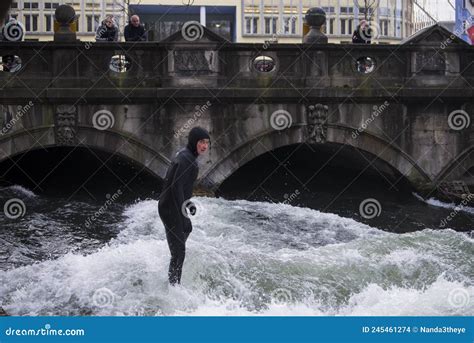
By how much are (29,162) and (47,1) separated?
5172cm

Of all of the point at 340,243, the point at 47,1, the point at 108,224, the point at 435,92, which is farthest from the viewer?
the point at 47,1

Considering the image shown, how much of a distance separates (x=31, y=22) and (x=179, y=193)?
6482cm

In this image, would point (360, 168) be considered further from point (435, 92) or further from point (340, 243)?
point (340, 243)

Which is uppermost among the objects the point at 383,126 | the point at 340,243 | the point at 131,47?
the point at 131,47

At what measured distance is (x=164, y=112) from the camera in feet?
63.9

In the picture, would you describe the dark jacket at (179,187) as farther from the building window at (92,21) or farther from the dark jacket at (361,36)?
the building window at (92,21)

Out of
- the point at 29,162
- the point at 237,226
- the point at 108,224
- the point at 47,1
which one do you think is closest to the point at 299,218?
the point at 237,226

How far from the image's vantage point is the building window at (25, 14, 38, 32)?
72875 mm

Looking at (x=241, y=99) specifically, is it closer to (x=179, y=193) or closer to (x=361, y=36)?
(x=361, y=36)

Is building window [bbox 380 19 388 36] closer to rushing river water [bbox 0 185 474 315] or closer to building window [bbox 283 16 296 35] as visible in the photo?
building window [bbox 283 16 296 35]

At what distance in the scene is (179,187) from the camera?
11.0 m

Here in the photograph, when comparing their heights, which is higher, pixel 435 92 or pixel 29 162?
pixel 435 92

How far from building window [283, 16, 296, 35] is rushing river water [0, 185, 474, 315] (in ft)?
184

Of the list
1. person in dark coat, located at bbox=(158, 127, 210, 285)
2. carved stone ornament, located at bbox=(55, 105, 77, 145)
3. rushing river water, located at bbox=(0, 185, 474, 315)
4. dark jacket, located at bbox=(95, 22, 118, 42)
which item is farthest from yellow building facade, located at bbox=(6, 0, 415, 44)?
person in dark coat, located at bbox=(158, 127, 210, 285)
